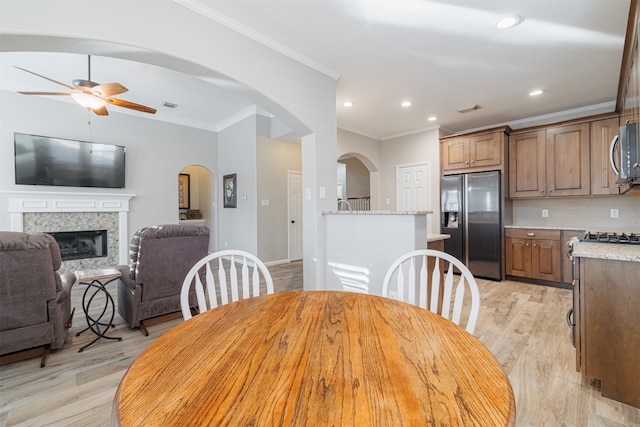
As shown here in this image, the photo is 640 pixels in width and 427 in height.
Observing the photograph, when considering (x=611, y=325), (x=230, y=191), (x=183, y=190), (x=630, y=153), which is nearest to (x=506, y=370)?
(x=611, y=325)

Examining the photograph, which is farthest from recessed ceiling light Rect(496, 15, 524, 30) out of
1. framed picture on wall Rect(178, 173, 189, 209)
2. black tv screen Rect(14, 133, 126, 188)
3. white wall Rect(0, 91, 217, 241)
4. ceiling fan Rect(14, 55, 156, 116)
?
framed picture on wall Rect(178, 173, 189, 209)

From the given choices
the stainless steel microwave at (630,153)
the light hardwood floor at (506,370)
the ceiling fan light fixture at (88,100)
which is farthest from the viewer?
the ceiling fan light fixture at (88,100)

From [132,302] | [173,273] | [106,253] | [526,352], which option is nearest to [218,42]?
[173,273]

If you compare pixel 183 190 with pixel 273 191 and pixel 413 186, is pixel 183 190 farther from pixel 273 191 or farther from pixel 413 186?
pixel 413 186

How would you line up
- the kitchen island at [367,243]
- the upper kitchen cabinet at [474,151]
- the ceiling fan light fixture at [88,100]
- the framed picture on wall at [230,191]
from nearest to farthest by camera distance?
the kitchen island at [367,243], the ceiling fan light fixture at [88,100], the upper kitchen cabinet at [474,151], the framed picture on wall at [230,191]

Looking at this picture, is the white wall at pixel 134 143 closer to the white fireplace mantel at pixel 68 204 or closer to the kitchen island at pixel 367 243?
the white fireplace mantel at pixel 68 204

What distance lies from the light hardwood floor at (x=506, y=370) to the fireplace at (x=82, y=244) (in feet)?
7.71

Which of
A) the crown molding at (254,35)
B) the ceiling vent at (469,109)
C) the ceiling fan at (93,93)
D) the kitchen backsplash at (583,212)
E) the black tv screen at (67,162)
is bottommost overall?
the kitchen backsplash at (583,212)

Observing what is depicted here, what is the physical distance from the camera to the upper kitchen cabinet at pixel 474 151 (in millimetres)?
4398

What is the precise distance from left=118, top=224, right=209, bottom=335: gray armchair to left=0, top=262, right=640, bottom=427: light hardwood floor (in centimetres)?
18

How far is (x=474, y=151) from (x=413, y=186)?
4.16 feet

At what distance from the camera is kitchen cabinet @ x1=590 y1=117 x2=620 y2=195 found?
3.71 metres

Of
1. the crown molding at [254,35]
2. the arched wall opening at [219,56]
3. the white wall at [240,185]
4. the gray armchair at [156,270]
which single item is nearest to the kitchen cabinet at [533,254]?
the arched wall opening at [219,56]

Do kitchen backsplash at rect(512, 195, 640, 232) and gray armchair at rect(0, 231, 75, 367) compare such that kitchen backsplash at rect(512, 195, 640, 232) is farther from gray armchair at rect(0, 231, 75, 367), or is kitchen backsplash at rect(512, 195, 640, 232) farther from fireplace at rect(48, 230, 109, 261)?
fireplace at rect(48, 230, 109, 261)
